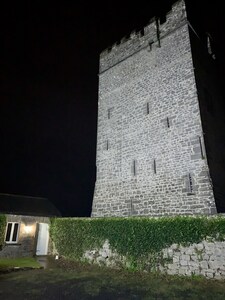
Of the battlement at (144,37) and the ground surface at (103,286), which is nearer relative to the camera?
the ground surface at (103,286)

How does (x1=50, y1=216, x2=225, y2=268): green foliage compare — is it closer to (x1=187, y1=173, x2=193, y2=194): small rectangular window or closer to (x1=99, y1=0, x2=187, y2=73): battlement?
(x1=187, y1=173, x2=193, y2=194): small rectangular window

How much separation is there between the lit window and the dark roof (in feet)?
5.92

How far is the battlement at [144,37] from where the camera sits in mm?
12961

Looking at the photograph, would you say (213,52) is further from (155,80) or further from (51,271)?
(51,271)

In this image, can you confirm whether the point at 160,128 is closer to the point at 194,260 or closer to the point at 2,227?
the point at 194,260

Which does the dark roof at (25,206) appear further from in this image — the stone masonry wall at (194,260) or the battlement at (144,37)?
the battlement at (144,37)

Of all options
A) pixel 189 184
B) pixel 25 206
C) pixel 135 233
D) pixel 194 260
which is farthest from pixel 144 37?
pixel 25 206

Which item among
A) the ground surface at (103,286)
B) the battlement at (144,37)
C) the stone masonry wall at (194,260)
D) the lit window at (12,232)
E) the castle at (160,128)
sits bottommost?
the ground surface at (103,286)

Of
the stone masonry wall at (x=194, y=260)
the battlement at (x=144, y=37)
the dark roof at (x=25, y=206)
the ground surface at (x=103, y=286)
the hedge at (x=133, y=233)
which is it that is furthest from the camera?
the dark roof at (x=25, y=206)

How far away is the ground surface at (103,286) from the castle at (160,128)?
298 centimetres

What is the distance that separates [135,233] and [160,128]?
5.51 meters

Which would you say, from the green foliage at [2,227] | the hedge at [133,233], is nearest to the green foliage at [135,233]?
the hedge at [133,233]

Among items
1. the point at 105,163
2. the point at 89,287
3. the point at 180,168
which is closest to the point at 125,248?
the point at 89,287

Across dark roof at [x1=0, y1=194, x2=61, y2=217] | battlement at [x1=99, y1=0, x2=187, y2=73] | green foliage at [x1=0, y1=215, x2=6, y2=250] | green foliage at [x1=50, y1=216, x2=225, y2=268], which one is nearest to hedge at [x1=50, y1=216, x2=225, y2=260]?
green foliage at [x1=50, y1=216, x2=225, y2=268]
